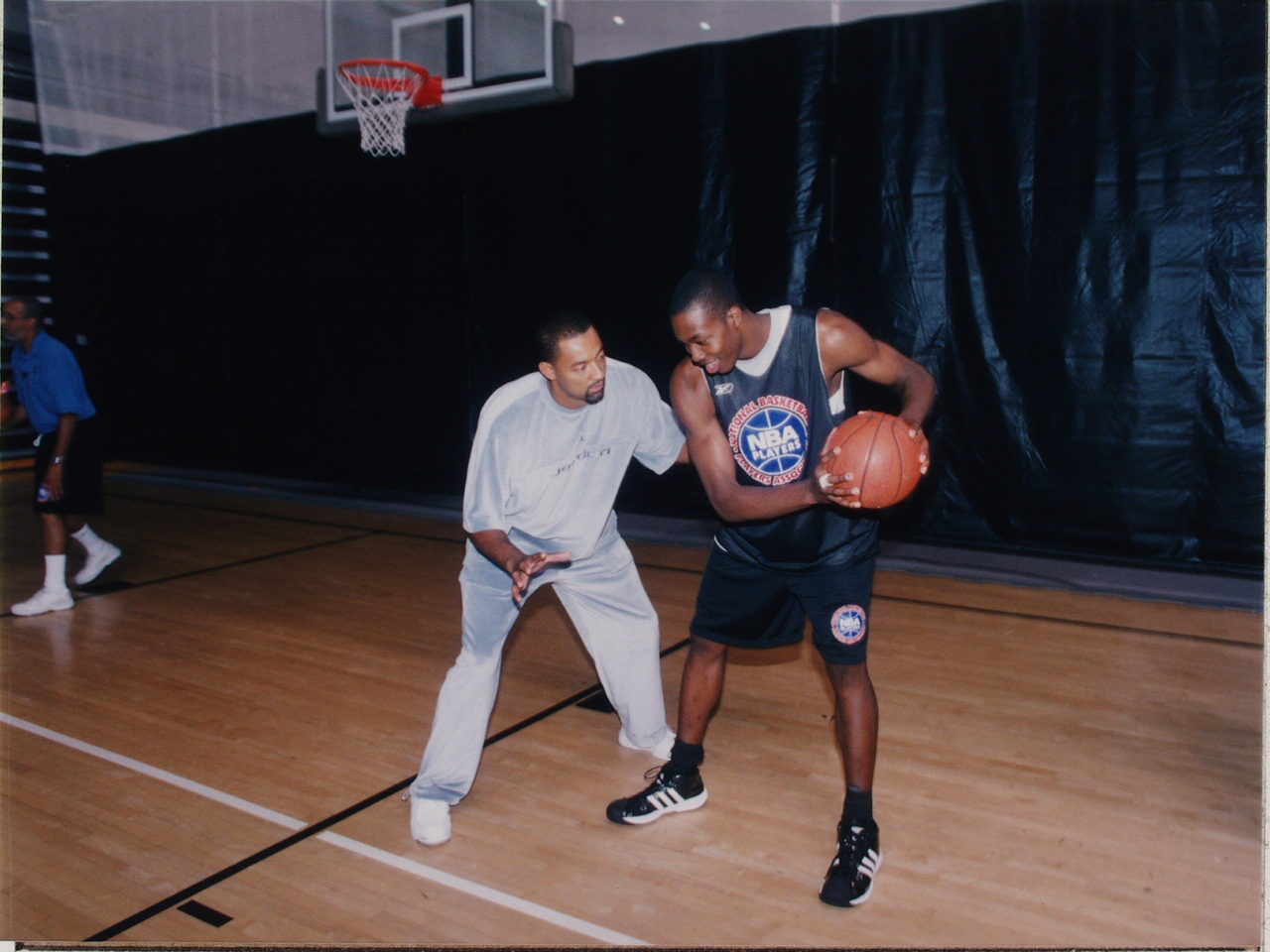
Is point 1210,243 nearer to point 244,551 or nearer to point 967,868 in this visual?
point 967,868

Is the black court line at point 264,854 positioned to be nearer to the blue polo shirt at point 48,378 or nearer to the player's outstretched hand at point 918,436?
the player's outstretched hand at point 918,436

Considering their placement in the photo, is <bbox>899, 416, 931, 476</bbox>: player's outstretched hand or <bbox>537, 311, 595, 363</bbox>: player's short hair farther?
<bbox>537, 311, 595, 363</bbox>: player's short hair

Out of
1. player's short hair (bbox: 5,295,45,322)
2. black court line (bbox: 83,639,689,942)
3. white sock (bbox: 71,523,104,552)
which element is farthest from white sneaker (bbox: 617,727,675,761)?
white sock (bbox: 71,523,104,552)

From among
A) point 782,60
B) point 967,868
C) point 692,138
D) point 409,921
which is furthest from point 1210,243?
point 409,921

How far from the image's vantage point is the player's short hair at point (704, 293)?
2.21m

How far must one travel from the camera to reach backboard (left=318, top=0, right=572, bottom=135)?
19.5 ft

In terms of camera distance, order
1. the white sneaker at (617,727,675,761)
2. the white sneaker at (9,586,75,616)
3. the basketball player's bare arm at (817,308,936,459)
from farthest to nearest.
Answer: the white sneaker at (9,586,75,616)
the white sneaker at (617,727,675,761)
the basketball player's bare arm at (817,308,936,459)

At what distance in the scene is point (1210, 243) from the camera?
4.79 m

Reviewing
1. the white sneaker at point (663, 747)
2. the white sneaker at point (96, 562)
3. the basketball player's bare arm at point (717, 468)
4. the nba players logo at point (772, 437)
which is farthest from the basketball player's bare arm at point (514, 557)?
the white sneaker at point (96, 562)

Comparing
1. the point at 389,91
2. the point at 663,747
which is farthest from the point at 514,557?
the point at 389,91

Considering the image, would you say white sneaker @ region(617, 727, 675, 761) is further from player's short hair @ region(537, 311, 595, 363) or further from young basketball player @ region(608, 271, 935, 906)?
player's short hair @ region(537, 311, 595, 363)

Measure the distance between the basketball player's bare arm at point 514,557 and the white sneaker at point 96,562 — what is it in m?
3.46

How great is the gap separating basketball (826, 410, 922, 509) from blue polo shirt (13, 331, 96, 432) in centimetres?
372

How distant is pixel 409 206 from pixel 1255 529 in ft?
18.2
